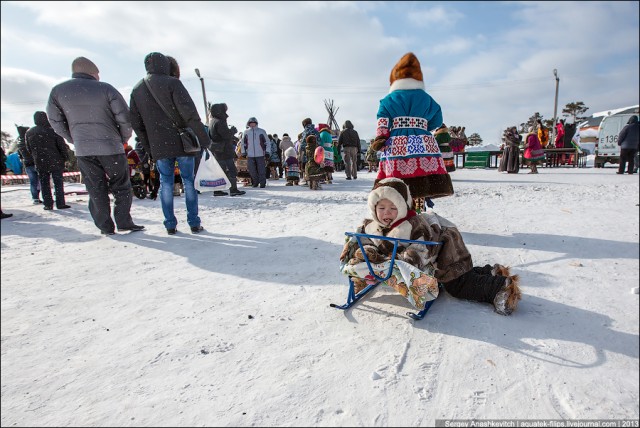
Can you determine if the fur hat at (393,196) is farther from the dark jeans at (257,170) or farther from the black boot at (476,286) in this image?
the dark jeans at (257,170)

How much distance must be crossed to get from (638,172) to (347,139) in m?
9.45

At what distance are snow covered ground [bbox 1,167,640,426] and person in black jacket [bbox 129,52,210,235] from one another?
3.97ft

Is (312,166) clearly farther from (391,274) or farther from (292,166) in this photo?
(391,274)

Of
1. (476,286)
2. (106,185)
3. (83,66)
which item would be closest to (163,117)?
(83,66)

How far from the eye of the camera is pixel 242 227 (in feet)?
14.6

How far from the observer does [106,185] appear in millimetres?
3957

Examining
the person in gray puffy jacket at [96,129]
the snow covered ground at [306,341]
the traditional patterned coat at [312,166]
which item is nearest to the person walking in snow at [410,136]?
the snow covered ground at [306,341]

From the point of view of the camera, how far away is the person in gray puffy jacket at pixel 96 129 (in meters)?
3.59

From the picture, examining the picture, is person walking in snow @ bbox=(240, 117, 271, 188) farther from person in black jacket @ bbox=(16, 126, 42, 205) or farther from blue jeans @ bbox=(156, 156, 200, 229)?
blue jeans @ bbox=(156, 156, 200, 229)

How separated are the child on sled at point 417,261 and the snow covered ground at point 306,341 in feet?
0.36

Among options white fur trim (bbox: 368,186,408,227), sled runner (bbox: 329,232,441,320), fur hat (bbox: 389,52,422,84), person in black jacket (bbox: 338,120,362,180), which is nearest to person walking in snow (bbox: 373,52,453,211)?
fur hat (bbox: 389,52,422,84)

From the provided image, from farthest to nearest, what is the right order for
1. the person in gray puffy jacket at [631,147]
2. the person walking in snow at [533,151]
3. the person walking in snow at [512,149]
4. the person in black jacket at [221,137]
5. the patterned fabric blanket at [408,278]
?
the person walking in snow at [533,151], the person walking in snow at [512,149], the person in black jacket at [221,137], the patterned fabric blanket at [408,278], the person in gray puffy jacket at [631,147]

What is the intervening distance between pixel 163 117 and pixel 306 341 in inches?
125

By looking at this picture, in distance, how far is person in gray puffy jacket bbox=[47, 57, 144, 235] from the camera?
359 cm
